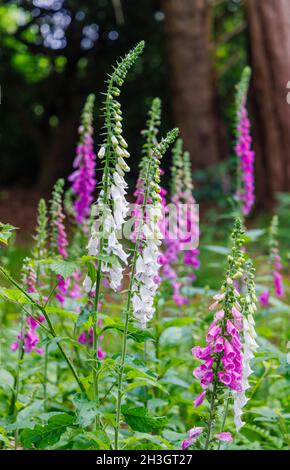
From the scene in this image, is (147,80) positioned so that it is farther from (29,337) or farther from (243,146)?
(29,337)

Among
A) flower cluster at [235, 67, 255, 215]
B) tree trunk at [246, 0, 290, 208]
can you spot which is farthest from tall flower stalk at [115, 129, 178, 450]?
tree trunk at [246, 0, 290, 208]

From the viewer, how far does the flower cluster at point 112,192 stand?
8.41ft

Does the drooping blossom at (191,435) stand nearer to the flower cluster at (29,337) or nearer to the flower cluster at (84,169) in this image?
the flower cluster at (29,337)

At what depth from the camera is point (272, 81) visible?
10789 mm

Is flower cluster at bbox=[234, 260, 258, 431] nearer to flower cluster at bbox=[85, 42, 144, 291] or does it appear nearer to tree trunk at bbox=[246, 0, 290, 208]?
flower cluster at bbox=[85, 42, 144, 291]

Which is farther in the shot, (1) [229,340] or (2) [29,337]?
(2) [29,337]

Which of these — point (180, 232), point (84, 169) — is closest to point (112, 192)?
point (84, 169)

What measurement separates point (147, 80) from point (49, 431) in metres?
13.6

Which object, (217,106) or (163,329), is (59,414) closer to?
(163,329)

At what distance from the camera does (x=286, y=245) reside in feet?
30.9

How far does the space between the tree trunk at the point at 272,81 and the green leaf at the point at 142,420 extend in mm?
8626

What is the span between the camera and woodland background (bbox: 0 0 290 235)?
10859 mm

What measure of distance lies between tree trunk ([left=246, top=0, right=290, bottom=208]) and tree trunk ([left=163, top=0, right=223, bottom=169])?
1.53 m
